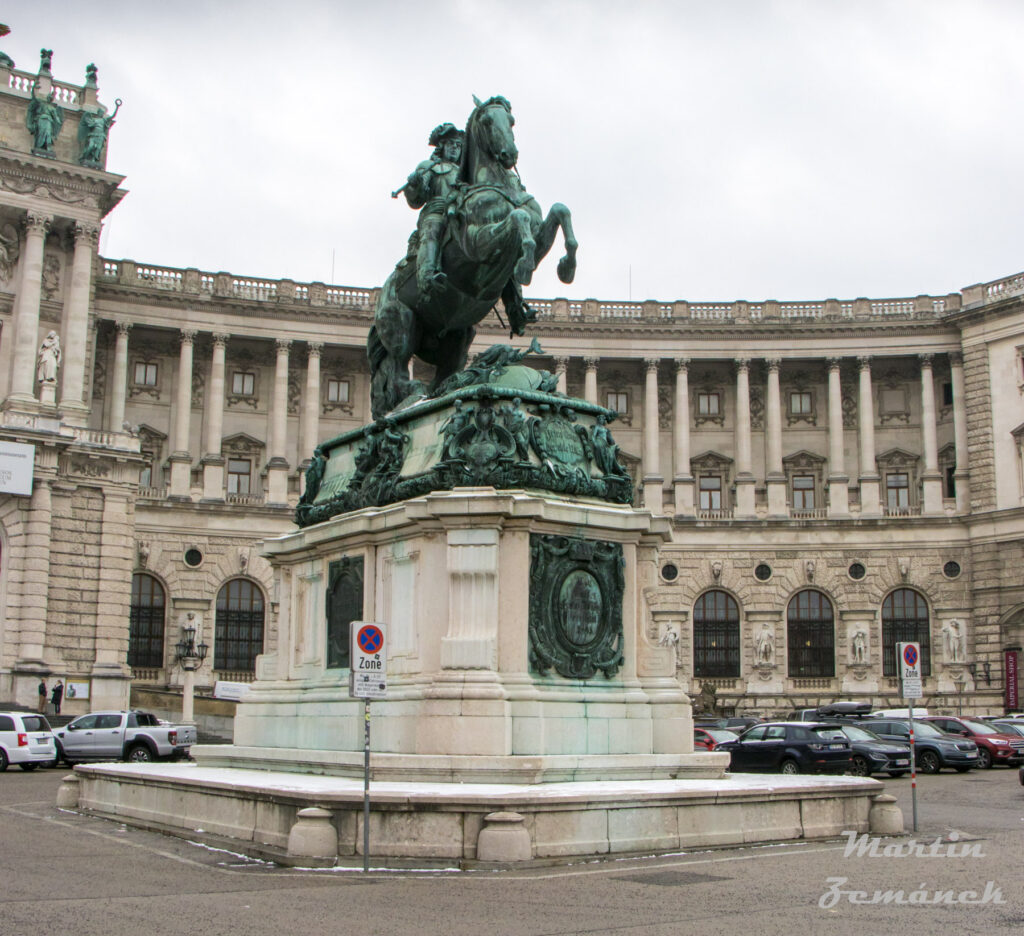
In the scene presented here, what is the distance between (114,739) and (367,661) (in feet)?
86.9

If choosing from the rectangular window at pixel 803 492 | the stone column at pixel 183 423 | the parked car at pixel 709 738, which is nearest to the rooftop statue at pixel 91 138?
the stone column at pixel 183 423

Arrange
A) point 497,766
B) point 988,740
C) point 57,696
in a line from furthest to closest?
point 57,696, point 988,740, point 497,766

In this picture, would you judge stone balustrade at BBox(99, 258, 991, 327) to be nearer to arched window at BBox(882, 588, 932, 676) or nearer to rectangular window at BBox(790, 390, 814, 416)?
rectangular window at BBox(790, 390, 814, 416)

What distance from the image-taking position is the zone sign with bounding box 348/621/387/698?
39.9ft

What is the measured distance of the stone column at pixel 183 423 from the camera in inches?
2383

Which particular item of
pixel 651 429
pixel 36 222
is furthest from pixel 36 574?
pixel 651 429

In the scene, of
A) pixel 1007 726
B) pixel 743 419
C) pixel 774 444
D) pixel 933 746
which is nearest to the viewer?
pixel 933 746

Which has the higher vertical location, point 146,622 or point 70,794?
point 146,622

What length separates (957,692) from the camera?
60.3 meters

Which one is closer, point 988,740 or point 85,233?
point 988,740

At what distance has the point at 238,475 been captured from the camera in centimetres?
6450

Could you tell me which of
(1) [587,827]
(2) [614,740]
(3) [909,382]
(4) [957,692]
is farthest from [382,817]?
(3) [909,382]

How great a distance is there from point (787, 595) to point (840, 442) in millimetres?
8358

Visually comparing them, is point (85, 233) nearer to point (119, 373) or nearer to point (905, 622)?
point (119, 373)
